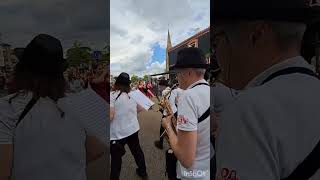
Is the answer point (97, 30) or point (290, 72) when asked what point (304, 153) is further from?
point (97, 30)

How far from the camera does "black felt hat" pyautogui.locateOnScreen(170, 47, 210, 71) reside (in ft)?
3.90

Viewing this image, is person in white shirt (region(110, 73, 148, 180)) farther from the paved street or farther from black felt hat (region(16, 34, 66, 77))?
black felt hat (region(16, 34, 66, 77))

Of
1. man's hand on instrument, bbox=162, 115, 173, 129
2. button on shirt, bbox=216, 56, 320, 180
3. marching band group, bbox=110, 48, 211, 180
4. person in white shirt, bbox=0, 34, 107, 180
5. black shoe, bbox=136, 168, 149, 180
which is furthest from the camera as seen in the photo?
black shoe, bbox=136, 168, 149, 180

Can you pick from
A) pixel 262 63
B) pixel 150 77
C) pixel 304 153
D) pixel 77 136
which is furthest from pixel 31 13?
pixel 304 153

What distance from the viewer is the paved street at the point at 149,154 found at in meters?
1.94

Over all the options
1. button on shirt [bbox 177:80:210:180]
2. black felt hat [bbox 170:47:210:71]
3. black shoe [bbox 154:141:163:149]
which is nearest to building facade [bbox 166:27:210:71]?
black felt hat [bbox 170:47:210:71]

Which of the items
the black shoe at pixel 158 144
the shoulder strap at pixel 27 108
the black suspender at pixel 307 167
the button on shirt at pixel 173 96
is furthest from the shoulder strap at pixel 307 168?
the black shoe at pixel 158 144

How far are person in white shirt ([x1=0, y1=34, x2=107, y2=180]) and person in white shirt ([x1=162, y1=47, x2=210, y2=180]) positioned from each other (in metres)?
0.61

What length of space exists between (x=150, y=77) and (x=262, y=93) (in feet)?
2.54

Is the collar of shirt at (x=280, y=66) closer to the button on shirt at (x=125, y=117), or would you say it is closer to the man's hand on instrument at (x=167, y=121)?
the man's hand on instrument at (x=167, y=121)

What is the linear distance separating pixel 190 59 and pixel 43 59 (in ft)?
2.18

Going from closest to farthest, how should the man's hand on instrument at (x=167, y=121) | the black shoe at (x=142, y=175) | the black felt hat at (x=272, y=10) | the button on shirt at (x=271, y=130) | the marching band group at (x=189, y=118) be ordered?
the button on shirt at (x=271, y=130) → the black felt hat at (x=272, y=10) → the marching band group at (x=189, y=118) → the man's hand on instrument at (x=167, y=121) → the black shoe at (x=142, y=175)

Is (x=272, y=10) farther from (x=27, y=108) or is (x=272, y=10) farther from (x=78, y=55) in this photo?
(x=27, y=108)

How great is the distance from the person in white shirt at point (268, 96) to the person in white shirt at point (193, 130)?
760 mm
